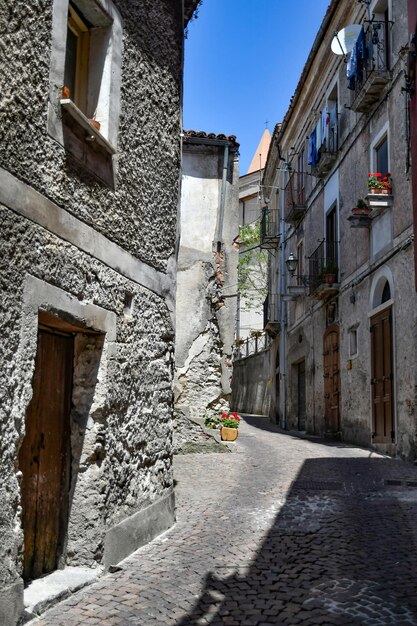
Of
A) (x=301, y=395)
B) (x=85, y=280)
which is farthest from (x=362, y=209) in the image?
(x=85, y=280)

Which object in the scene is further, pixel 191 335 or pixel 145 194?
pixel 191 335

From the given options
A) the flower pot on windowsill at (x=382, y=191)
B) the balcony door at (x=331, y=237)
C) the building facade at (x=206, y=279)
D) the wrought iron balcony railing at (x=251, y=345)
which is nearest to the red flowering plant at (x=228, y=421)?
the building facade at (x=206, y=279)

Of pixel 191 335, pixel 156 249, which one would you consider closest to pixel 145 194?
pixel 156 249

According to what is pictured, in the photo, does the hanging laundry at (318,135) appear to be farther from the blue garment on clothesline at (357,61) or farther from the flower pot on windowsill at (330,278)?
the flower pot on windowsill at (330,278)

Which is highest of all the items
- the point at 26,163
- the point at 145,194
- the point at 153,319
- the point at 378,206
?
the point at 378,206

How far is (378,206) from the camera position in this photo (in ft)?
38.8

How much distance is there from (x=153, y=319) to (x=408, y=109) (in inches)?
273

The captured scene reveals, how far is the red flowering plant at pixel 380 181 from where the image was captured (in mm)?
11820

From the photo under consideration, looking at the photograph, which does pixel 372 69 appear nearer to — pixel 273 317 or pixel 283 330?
pixel 283 330

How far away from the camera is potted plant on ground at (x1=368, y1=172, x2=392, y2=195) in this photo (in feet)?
38.7

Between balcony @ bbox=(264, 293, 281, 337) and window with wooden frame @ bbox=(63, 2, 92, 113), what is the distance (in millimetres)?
17545

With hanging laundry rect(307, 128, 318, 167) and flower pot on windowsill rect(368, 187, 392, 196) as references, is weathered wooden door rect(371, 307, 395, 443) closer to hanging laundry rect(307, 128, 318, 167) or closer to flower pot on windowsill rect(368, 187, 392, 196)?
flower pot on windowsill rect(368, 187, 392, 196)

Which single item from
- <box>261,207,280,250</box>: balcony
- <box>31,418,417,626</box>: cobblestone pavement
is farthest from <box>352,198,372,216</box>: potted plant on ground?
<box>261,207,280,250</box>: balcony

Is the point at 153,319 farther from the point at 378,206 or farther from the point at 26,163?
the point at 378,206
